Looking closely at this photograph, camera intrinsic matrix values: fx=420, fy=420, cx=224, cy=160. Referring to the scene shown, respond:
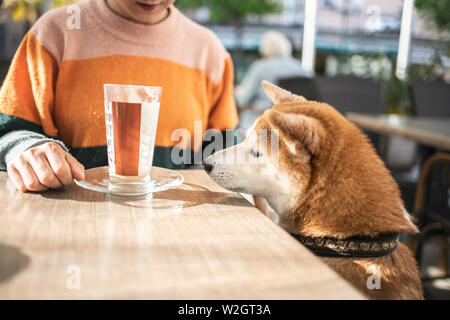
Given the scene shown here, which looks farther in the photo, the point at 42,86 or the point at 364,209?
the point at 42,86

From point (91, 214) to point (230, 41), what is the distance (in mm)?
5800

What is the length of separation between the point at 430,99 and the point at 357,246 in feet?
10.1

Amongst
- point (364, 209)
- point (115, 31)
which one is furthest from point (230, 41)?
point (364, 209)

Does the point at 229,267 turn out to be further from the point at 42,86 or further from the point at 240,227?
the point at 42,86

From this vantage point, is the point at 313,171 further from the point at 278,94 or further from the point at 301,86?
the point at 301,86

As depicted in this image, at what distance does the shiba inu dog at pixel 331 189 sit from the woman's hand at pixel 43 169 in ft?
0.90

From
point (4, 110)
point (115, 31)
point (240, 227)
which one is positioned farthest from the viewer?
point (115, 31)

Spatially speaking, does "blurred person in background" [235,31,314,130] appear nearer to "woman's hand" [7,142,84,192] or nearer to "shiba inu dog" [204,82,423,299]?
"shiba inu dog" [204,82,423,299]

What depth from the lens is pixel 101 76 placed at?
977 millimetres

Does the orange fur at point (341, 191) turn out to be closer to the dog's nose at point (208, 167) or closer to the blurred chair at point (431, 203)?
the dog's nose at point (208, 167)

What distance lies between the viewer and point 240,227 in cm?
51

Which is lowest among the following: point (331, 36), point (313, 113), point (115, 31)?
point (313, 113)

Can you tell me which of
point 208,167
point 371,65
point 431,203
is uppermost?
point 371,65

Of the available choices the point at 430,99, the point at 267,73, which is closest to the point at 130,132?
the point at 430,99
